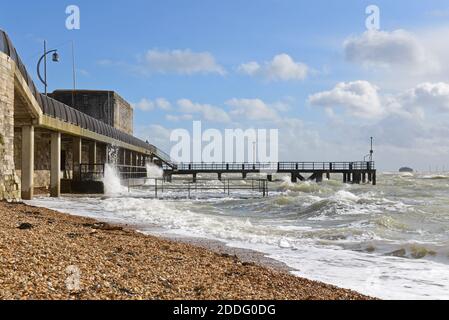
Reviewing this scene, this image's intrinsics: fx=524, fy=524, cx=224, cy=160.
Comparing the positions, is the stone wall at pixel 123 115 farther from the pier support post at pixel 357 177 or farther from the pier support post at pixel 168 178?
the pier support post at pixel 357 177

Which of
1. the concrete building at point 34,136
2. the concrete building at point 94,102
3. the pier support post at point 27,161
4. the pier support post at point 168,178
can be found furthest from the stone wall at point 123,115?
the pier support post at point 27,161

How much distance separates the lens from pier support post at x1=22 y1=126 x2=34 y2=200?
20.8 meters

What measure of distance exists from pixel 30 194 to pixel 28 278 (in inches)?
665

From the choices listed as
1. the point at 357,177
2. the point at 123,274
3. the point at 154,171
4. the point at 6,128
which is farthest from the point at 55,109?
the point at 357,177

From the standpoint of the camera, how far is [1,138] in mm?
16438

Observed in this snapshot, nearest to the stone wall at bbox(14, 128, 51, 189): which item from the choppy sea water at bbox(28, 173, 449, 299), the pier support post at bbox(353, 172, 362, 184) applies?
the choppy sea water at bbox(28, 173, 449, 299)

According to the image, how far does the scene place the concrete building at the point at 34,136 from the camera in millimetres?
16828

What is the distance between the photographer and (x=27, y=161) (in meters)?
20.9

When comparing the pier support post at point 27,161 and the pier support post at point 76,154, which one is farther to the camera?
the pier support post at point 76,154

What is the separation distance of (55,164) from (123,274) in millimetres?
20746

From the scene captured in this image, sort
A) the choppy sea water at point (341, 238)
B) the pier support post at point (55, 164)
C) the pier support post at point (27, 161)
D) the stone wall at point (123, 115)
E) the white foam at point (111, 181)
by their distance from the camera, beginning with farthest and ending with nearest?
the stone wall at point (123, 115) < the white foam at point (111, 181) < the pier support post at point (55, 164) < the pier support post at point (27, 161) < the choppy sea water at point (341, 238)

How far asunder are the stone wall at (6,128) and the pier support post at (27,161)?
3.42m

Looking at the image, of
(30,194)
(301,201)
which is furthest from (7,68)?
(301,201)
